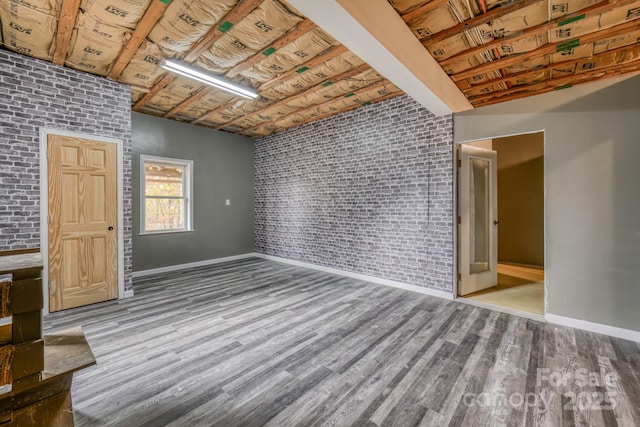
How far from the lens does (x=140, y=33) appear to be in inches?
112

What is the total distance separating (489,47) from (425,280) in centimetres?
312

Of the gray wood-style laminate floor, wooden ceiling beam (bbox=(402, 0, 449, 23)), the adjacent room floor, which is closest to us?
the gray wood-style laminate floor

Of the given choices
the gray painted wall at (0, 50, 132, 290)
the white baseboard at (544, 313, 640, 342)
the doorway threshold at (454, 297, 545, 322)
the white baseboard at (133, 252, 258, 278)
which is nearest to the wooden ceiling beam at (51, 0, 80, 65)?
the gray painted wall at (0, 50, 132, 290)

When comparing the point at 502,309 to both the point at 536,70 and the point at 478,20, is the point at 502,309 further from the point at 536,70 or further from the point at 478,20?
the point at 478,20

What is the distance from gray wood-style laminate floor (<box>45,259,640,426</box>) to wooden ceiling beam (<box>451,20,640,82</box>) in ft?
10.1

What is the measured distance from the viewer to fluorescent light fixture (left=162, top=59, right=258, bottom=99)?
11.0 ft

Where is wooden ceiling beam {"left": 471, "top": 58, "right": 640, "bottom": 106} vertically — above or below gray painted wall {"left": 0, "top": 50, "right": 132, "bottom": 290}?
above

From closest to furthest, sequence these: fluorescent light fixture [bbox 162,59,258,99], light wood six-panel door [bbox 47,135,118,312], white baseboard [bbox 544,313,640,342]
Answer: white baseboard [bbox 544,313,640,342], fluorescent light fixture [bbox 162,59,258,99], light wood six-panel door [bbox 47,135,118,312]

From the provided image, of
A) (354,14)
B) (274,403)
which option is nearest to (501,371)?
(274,403)

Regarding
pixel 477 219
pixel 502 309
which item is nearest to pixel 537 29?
pixel 477 219

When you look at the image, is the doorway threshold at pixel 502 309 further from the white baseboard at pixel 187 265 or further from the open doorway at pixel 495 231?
the white baseboard at pixel 187 265

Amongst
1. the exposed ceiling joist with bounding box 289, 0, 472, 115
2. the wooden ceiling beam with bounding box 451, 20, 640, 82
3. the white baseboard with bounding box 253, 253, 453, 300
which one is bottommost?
the white baseboard with bounding box 253, 253, 453, 300

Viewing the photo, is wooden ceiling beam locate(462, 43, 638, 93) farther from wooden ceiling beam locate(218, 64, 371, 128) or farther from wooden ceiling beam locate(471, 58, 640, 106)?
wooden ceiling beam locate(218, 64, 371, 128)

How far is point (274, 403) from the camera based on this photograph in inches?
73.7
